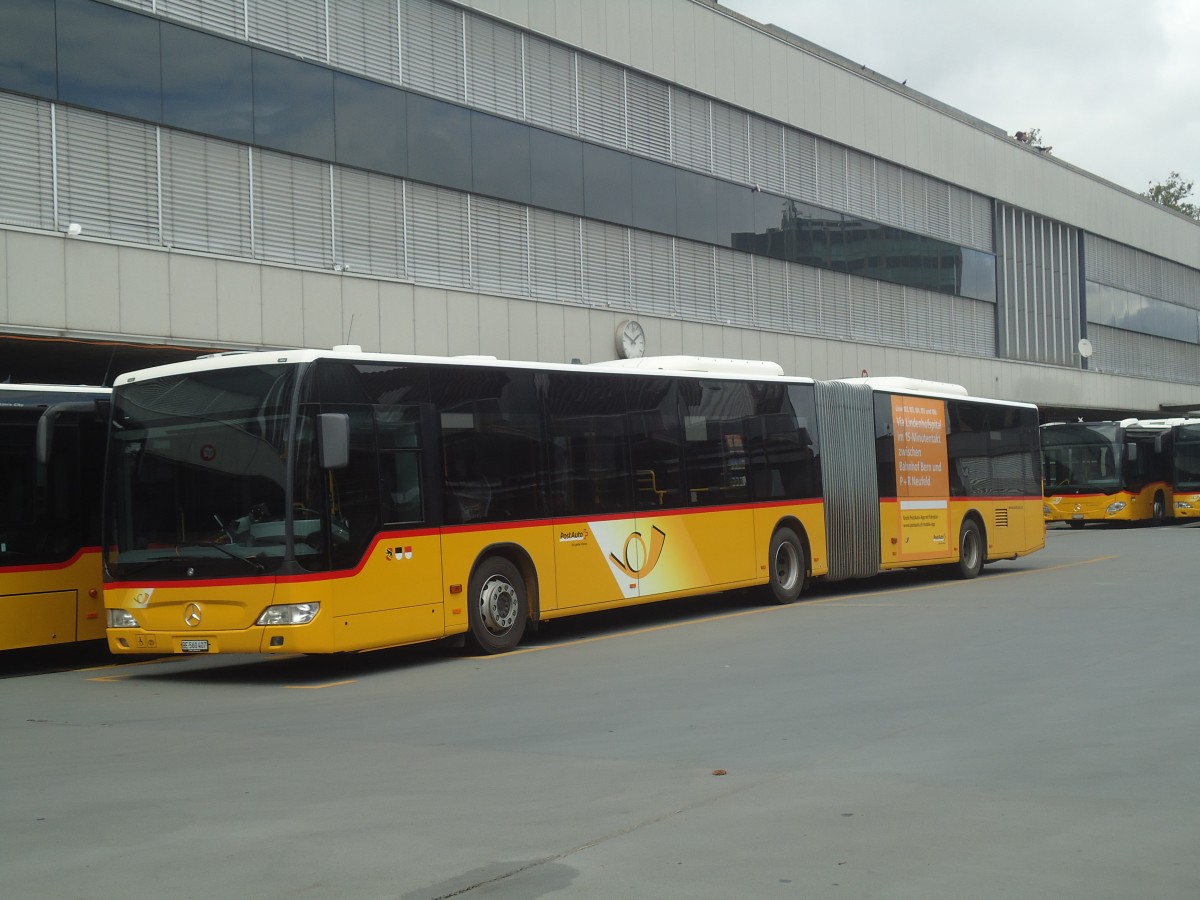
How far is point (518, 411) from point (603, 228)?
49.7 ft

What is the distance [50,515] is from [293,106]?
1048cm

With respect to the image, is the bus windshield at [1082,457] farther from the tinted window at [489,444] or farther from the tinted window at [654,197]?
the tinted window at [489,444]

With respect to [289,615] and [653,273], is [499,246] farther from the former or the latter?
[289,615]

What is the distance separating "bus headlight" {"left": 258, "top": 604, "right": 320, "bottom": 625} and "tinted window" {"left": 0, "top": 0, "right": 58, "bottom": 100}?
10.2 meters

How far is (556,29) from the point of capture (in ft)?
90.3

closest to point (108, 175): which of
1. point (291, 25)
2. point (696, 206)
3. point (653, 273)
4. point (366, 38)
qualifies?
point (291, 25)

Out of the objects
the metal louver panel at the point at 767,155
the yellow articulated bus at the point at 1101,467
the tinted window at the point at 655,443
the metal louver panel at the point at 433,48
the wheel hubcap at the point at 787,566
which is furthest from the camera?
the yellow articulated bus at the point at 1101,467

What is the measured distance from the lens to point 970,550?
77.6ft

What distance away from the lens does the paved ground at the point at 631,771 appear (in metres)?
5.65

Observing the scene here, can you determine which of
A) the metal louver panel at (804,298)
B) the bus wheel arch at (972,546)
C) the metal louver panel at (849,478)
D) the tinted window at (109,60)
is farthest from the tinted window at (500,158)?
the bus wheel arch at (972,546)

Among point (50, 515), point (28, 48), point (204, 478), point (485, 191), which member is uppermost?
point (28, 48)

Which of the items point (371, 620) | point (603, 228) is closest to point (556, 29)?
point (603, 228)

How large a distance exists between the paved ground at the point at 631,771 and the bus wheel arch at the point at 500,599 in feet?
1.08

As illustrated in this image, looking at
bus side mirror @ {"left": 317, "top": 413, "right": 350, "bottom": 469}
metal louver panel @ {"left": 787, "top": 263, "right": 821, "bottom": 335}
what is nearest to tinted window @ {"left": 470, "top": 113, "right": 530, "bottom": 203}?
metal louver panel @ {"left": 787, "top": 263, "right": 821, "bottom": 335}
